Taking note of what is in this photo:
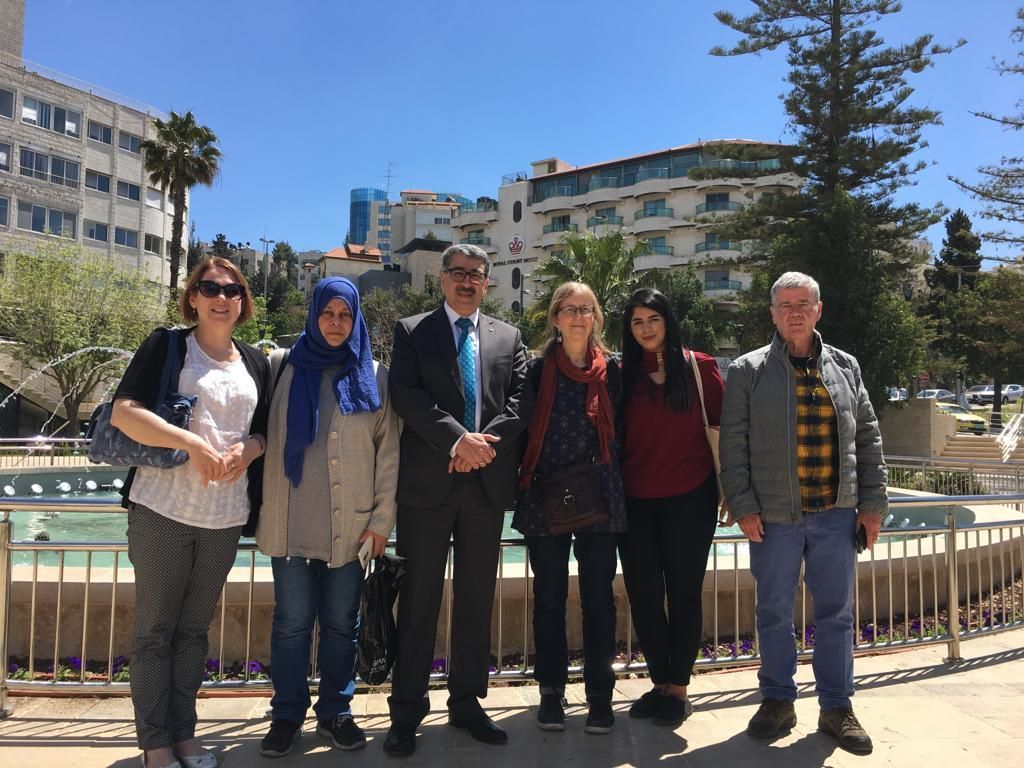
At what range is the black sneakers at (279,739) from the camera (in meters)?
3.02

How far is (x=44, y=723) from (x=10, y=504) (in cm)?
107

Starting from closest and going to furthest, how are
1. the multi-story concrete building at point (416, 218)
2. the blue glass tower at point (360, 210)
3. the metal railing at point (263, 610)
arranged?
the metal railing at point (263, 610) < the multi-story concrete building at point (416, 218) < the blue glass tower at point (360, 210)

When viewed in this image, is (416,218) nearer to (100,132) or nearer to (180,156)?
(100,132)

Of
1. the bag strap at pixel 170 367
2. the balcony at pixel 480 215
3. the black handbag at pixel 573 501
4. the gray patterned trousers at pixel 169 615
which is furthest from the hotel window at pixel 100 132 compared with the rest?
the black handbag at pixel 573 501

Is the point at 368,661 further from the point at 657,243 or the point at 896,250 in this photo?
the point at 657,243

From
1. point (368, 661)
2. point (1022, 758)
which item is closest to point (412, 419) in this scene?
point (368, 661)

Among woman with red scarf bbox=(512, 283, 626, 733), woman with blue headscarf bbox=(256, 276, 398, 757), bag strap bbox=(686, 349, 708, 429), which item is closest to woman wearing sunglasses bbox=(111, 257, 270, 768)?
woman with blue headscarf bbox=(256, 276, 398, 757)

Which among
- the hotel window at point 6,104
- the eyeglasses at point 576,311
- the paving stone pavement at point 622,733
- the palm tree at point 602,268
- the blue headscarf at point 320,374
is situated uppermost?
the hotel window at point 6,104

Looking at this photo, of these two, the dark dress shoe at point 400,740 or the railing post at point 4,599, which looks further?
the railing post at point 4,599

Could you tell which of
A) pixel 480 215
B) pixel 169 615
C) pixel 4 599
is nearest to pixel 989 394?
pixel 480 215

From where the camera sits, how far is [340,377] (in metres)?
3.18

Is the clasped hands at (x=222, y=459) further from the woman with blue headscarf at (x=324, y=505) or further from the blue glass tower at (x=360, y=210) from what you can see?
the blue glass tower at (x=360, y=210)

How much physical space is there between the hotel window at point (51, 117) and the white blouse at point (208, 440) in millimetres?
40314

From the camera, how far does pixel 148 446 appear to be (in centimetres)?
281
